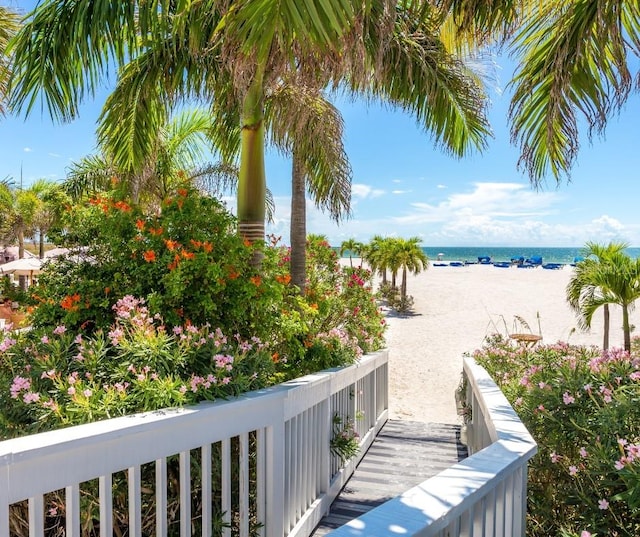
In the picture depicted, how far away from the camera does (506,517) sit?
1966mm

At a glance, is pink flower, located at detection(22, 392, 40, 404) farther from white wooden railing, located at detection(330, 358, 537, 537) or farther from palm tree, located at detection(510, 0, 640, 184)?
palm tree, located at detection(510, 0, 640, 184)

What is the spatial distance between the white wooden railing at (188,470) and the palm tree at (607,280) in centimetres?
648

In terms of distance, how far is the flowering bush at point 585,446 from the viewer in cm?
216

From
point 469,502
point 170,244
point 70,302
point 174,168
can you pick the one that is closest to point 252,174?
point 170,244

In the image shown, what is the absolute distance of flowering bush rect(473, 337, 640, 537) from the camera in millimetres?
2160

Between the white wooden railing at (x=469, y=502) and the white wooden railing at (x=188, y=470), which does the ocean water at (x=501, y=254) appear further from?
the white wooden railing at (x=469, y=502)

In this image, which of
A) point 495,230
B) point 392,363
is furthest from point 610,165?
point 392,363

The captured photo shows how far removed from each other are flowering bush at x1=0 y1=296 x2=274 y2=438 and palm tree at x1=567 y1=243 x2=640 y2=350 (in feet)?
24.5

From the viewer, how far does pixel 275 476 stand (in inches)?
111

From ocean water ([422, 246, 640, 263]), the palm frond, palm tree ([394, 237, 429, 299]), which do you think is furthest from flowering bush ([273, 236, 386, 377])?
ocean water ([422, 246, 640, 263])

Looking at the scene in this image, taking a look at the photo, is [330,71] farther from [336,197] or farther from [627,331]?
[627,331]

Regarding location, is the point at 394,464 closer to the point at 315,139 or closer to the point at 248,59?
the point at 315,139

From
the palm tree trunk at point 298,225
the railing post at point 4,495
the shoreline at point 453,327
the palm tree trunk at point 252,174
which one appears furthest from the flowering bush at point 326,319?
the railing post at point 4,495

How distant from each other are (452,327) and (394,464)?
15989mm
